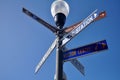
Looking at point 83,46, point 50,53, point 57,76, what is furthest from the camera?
point 50,53

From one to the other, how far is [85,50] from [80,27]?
608mm

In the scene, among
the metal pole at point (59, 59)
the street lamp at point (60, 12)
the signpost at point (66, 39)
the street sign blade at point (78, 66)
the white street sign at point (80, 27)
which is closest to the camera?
the metal pole at point (59, 59)

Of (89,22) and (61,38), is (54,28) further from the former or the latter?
(89,22)

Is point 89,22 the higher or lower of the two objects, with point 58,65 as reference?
higher

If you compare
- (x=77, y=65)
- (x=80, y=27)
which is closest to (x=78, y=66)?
(x=77, y=65)

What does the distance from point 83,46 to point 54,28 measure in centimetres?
104

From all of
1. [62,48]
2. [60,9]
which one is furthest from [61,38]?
[60,9]

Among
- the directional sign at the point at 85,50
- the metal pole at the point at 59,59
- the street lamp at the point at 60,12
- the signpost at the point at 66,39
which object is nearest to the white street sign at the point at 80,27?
the signpost at the point at 66,39

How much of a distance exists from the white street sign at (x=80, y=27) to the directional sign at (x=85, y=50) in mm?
319

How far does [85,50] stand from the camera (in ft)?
23.9

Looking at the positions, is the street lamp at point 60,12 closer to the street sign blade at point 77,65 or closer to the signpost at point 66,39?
the signpost at point 66,39

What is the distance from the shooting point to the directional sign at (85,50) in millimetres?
6961

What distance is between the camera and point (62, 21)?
8039mm

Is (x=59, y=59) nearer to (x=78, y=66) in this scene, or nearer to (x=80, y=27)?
(x=78, y=66)
